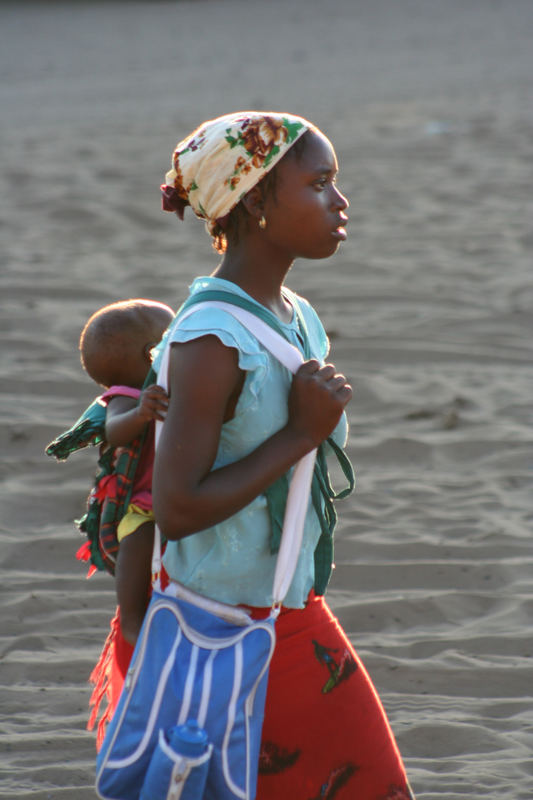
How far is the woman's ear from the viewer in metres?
2.34

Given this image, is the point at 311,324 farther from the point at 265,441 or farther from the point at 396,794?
the point at 396,794

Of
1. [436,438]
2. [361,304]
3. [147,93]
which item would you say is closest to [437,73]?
[147,93]

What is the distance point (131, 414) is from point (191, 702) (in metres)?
0.63

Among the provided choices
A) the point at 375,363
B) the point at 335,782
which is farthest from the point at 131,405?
the point at 375,363

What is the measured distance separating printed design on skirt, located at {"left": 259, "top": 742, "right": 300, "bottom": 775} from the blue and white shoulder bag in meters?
0.18

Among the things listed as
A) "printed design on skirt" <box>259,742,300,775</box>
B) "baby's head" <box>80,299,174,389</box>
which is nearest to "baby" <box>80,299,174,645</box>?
"baby's head" <box>80,299,174,389</box>

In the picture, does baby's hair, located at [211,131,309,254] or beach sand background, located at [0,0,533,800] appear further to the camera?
beach sand background, located at [0,0,533,800]

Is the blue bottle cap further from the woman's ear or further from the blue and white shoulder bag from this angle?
the woman's ear

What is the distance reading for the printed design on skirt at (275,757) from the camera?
2379 millimetres

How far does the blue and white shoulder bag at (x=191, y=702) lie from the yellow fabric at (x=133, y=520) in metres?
0.31

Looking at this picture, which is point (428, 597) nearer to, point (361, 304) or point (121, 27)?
point (361, 304)

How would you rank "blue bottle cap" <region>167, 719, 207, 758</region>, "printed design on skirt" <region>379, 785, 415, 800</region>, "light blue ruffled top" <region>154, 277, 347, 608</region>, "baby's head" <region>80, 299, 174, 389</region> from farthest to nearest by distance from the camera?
"baby's head" <region>80, 299, 174, 389</region>, "printed design on skirt" <region>379, 785, 415, 800</region>, "light blue ruffled top" <region>154, 277, 347, 608</region>, "blue bottle cap" <region>167, 719, 207, 758</region>

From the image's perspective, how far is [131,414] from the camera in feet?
8.02

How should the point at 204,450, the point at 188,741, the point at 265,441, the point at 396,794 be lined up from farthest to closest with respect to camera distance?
the point at 396,794 → the point at 265,441 → the point at 204,450 → the point at 188,741
